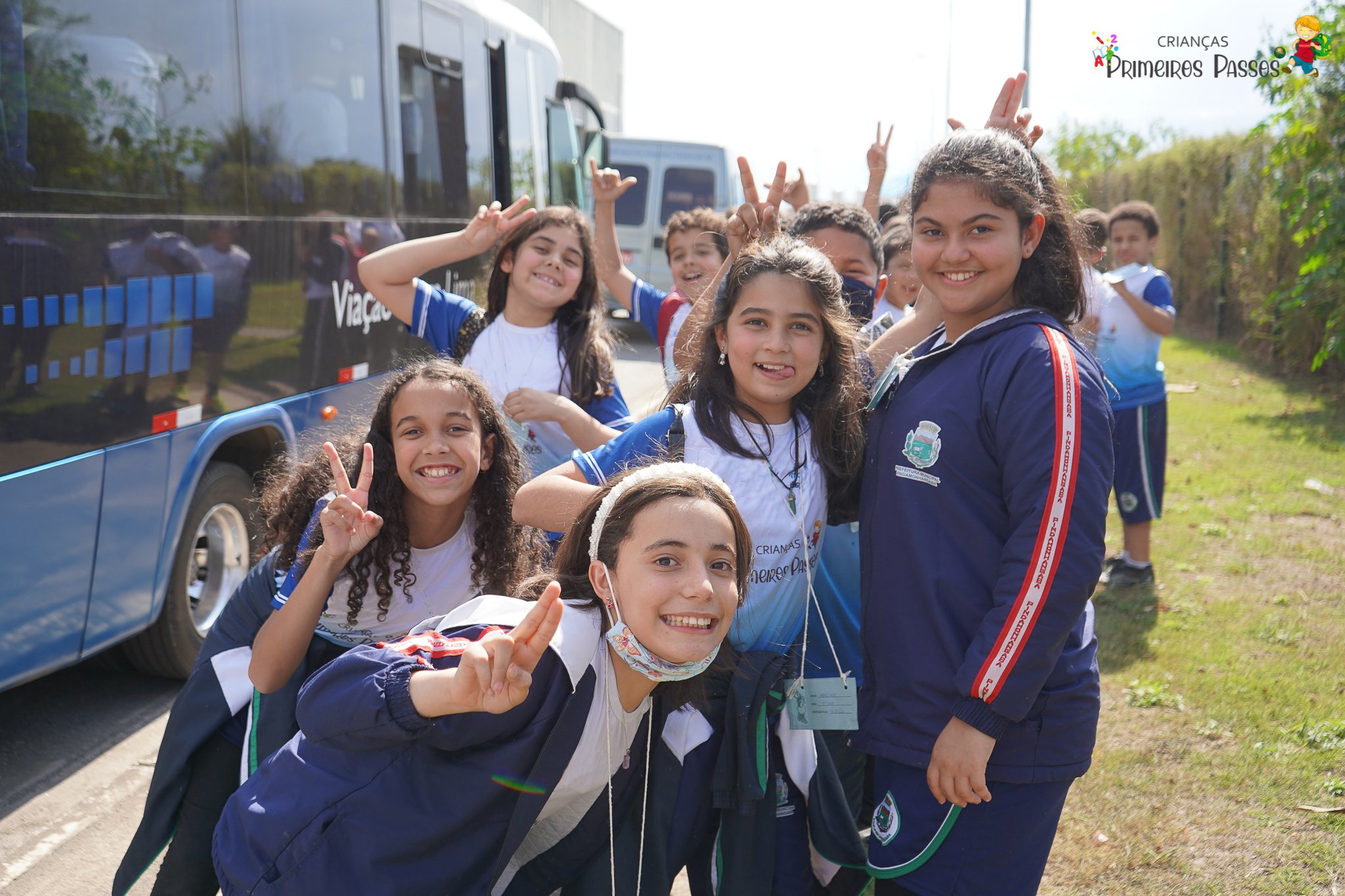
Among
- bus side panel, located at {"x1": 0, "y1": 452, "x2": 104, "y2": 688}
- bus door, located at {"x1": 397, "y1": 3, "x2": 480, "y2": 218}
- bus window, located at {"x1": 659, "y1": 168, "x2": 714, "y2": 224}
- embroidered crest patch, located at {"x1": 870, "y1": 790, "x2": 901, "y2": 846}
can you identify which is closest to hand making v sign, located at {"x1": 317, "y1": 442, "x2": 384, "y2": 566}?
embroidered crest patch, located at {"x1": 870, "y1": 790, "x2": 901, "y2": 846}

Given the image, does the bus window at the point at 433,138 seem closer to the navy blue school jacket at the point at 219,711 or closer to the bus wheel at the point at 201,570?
the bus wheel at the point at 201,570

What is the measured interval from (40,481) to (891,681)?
10.1 feet

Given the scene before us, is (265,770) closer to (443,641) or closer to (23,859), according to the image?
(443,641)

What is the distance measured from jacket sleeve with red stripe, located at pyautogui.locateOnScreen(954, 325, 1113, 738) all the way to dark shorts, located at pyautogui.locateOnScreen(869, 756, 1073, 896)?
204mm

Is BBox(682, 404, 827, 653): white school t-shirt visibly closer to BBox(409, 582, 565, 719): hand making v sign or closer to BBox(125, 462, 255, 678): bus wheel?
BBox(409, 582, 565, 719): hand making v sign

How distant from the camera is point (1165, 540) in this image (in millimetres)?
7215

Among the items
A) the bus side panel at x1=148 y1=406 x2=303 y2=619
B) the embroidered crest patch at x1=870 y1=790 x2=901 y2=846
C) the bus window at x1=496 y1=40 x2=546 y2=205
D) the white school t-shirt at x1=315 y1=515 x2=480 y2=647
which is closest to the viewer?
the embroidered crest patch at x1=870 y1=790 x2=901 y2=846

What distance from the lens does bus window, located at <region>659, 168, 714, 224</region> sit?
18172mm

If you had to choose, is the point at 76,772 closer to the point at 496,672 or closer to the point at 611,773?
the point at 611,773

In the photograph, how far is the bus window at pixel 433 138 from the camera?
6672 millimetres

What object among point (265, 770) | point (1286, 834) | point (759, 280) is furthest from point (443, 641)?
point (1286, 834)

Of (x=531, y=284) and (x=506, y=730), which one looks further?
(x=531, y=284)

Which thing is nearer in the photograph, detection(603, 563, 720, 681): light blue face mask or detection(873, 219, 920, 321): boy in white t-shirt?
detection(603, 563, 720, 681): light blue face mask

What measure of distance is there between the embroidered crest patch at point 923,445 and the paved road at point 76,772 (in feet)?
6.94
